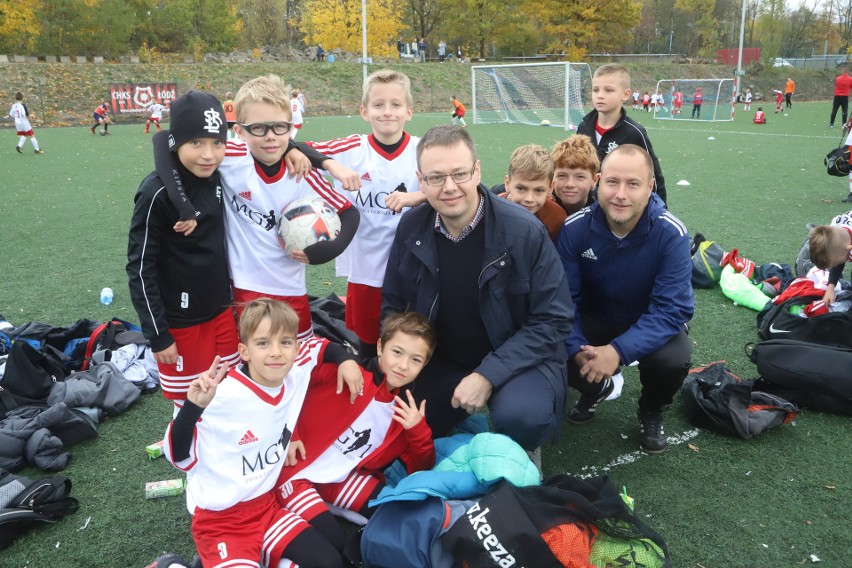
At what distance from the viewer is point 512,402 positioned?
2.75 m

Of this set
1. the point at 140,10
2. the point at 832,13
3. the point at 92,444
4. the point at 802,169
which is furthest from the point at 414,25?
the point at 92,444

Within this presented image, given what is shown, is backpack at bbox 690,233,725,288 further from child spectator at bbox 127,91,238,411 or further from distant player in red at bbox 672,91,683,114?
distant player in red at bbox 672,91,683,114

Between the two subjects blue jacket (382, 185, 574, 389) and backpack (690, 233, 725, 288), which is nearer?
blue jacket (382, 185, 574, 389)

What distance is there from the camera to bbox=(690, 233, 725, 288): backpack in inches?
225

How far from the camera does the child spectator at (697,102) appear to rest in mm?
29562

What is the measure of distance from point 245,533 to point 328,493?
49 cm

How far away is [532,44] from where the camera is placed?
57375 millimetres

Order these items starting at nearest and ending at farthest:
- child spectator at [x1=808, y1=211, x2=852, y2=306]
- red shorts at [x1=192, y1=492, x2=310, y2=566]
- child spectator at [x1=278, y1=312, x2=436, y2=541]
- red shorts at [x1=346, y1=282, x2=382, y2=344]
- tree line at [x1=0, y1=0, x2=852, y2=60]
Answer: red shorts at [x1=192, y1=492, x2=310, y2=566]
child spectator at [x1=278, y1=312, x2=436, y2=541]
red shorts at [x1=346, y1=282, x2=382, y2=344]
child spectator at [x1=808, y1=211, x2=852, y2=306]
tree line at [x1=0, y1=0, x2=852, y2=60]

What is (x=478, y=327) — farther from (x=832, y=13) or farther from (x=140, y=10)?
(x=832, y=13)

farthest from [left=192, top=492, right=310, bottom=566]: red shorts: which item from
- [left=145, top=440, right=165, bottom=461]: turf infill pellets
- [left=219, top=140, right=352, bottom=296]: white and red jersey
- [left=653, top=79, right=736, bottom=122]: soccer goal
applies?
[left=653, top=79, right=736, bottom=122]: soccer goal

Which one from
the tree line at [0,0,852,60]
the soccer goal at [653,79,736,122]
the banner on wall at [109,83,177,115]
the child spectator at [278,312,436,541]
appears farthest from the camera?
the tree line at [0,0,852,60]

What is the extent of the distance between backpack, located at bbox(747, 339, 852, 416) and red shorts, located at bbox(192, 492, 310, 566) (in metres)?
2.92

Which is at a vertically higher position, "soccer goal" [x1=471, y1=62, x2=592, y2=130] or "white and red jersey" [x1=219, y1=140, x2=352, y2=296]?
"soccer goal" [x1=471, y1=62, x2=592, y2=130]

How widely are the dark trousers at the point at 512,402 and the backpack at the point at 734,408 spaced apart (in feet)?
3.49
